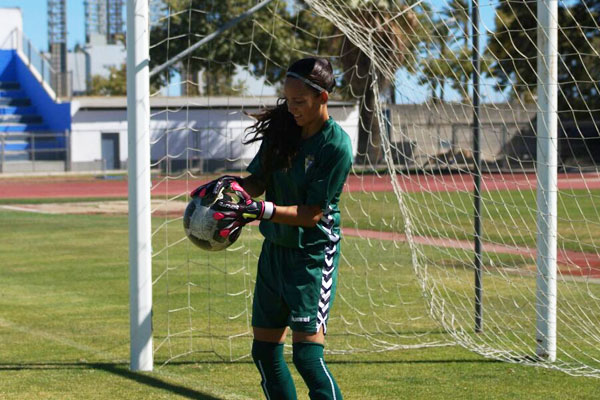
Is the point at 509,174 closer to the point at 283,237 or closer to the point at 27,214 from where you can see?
the point at 283,237

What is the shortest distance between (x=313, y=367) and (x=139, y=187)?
9.39ft

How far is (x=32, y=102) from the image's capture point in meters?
51.4

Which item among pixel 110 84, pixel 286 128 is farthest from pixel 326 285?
pixel 110 84

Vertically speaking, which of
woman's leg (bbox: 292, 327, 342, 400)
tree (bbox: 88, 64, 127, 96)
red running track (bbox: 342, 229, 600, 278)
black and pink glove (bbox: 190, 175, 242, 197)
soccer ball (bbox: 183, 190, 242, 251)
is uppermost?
tree (bbox: 88, 64, 127, 96)

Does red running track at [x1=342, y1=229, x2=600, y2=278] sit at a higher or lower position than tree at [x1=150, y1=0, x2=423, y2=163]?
lower

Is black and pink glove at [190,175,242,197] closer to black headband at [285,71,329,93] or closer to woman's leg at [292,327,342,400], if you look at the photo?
black headband at [285,71,329,93]

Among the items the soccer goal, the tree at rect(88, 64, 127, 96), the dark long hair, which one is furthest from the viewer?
the tree at rect(88, 64, 127, 96)

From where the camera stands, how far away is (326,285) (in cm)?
481

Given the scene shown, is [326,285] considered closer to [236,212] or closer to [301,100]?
[236,212]

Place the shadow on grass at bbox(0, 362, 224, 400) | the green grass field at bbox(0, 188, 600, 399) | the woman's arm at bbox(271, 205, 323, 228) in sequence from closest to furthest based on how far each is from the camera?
1. the woman's arm at bbox(271, 205, 323, 228)
2. the shadow on grass at bbox(0, 362, 224, 400)
3. the green grass field at bbox(0, 188, 600, 399)

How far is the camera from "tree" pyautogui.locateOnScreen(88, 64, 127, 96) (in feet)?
243

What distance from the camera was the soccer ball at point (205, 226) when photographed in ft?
15.7

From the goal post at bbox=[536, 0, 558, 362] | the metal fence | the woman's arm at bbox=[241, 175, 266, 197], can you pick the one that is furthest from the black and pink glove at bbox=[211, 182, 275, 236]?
the metal fence

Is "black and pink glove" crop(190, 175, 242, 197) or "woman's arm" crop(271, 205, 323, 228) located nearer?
"woman's arm" crop(271, 205, 323, 228)
